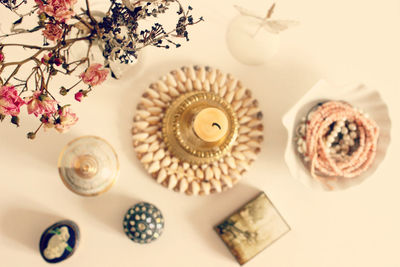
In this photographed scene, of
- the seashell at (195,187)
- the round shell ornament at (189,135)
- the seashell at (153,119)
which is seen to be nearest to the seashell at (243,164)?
the round shell ornament at (189,135)

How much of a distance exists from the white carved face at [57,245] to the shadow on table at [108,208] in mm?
64

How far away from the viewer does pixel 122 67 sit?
0.66 meters

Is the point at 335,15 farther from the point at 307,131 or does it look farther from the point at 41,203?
the point at 41,203

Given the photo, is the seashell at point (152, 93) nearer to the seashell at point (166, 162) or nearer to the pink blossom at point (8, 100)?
the seashell at point (166, 162)

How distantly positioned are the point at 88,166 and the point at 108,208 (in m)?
0.11

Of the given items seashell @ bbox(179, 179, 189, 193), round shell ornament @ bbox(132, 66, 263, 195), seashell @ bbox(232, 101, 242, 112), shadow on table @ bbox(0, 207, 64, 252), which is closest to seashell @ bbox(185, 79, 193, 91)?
round shell ornament @ bbox(132, 66, 263, 195)

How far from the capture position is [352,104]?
0.75 meters

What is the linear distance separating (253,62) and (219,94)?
109mm

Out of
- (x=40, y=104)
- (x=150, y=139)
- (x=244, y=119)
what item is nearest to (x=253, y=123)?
(x=244, y=119)

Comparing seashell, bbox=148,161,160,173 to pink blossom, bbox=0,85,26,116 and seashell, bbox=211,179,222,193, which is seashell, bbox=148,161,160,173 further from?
pink blossom, bbox=0,85,26,116

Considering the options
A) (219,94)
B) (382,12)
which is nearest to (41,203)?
(219,94)

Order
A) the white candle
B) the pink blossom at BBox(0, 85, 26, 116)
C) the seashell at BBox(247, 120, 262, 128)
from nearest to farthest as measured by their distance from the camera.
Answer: the pink blossom at BBox(0, 85, 26, 116) → the white candle → the seashell at BBox(247, 120, 262, 128)

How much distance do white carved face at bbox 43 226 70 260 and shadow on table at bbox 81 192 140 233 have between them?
6 centimetres

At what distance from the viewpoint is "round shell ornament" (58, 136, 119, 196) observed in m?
0.70
